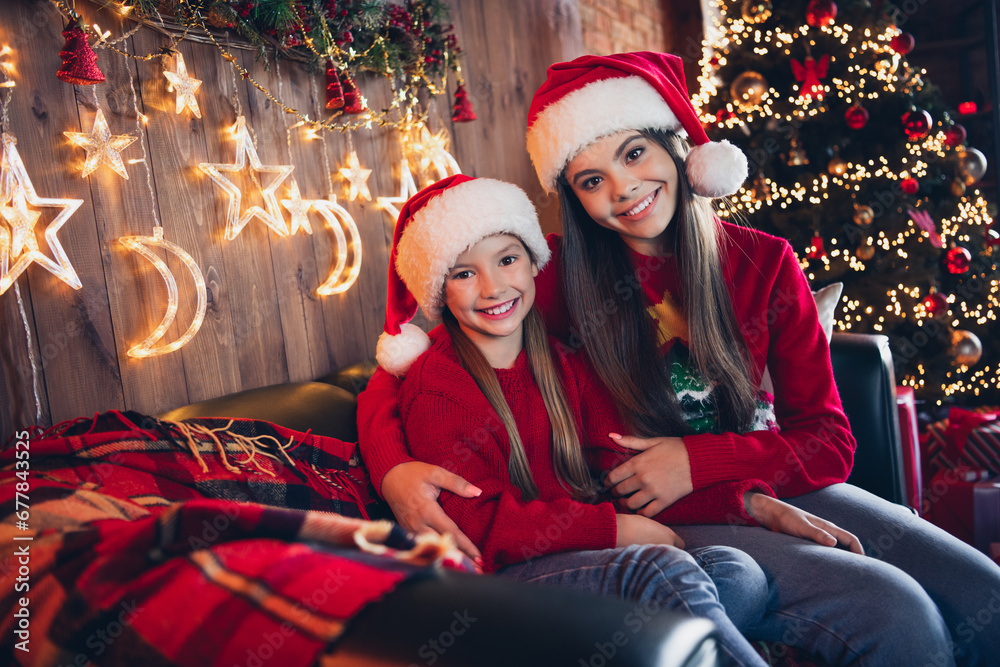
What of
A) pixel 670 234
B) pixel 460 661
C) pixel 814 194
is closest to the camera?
pixel 460 661

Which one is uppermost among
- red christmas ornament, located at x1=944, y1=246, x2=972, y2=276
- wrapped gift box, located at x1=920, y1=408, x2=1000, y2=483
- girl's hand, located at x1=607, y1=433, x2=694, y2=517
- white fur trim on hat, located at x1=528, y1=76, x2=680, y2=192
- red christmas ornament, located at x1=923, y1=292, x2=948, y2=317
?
white fur trim on hat, located at x1=528, y1=76, x2=680, y2=192

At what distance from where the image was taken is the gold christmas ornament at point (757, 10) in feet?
9.59

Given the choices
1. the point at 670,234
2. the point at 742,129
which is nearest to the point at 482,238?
the point at 670,234

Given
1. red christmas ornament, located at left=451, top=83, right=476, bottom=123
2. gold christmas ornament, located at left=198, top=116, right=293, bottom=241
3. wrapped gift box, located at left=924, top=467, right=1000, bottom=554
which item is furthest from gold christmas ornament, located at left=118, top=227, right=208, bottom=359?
wrapped gift box, located at left=924, top=467, right=1000, bottom=554

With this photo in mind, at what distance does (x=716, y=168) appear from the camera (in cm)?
136

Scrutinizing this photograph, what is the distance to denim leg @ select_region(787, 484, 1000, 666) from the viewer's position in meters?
1.04

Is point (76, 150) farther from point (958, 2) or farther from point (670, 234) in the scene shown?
point (958, 2)

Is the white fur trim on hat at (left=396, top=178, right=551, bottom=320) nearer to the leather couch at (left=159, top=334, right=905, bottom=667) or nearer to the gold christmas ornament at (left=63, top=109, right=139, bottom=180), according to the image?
the gold christmas ornament at (left=63, top=109, right=139, bottom=180)

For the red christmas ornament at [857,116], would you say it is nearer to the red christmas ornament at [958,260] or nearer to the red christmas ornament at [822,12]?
the red christmas ornament at [822,12]

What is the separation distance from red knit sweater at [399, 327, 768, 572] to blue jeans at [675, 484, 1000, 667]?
0.16 m

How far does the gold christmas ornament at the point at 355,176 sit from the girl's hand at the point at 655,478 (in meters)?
1.17

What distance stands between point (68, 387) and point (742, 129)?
2798mm

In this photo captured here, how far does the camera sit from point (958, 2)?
14.4 feet

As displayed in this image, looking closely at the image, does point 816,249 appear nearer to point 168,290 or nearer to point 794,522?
point 794,522
